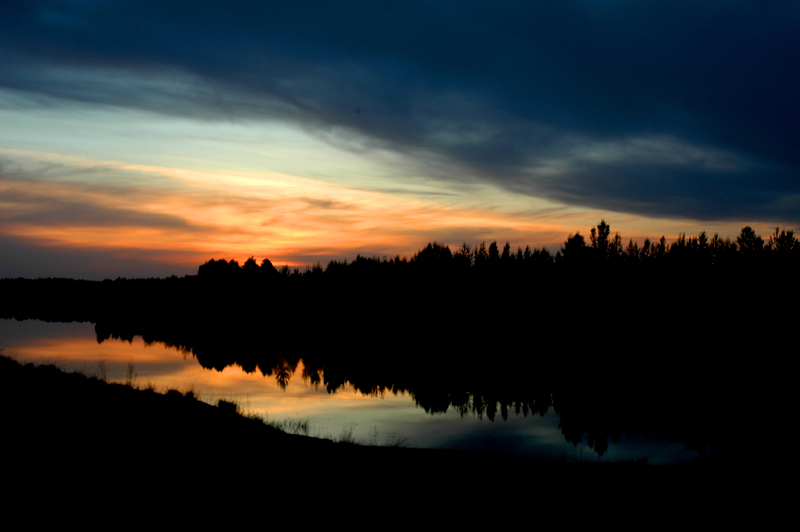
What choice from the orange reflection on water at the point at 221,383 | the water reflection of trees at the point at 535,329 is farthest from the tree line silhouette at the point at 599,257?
the orange reflection on water at the point at 221,383

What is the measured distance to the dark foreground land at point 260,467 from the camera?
8.70m

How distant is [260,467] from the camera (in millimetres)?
9617

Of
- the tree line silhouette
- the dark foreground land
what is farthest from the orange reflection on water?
the tree line silhouette

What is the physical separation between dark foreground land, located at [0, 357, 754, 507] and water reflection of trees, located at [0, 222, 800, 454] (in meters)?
10.1

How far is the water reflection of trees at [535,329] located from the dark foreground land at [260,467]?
10.1 m

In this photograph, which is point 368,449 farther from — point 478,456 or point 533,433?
point 533,433

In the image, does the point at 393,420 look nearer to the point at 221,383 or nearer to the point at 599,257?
the point at 221,383

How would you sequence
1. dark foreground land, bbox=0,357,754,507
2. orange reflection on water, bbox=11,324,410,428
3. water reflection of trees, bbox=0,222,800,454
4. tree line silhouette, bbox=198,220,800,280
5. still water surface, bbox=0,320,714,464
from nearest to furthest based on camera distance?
1. dark foreground land, bbox=0,357,754,507
2. still water surface, bbox=0,320,714,464
3. orange reflection on water, bbox=11,324,410,428
4. water reflection of trees, bbox=0,222,800,454
5. tree line silhouette, bbox=198,220,800,280

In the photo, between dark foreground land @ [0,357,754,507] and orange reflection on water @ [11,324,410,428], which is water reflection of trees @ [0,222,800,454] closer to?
orange reflection on water @ [11,324,410,428]

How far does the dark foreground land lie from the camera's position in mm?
8703

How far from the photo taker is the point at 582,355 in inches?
1923

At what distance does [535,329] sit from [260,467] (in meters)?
61.6

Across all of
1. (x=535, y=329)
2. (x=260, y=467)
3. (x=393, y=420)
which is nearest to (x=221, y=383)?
(x=393, y=420)

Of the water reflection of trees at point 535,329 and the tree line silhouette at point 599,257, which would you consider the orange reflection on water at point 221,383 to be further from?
the tree line silhouette at point 599,257
